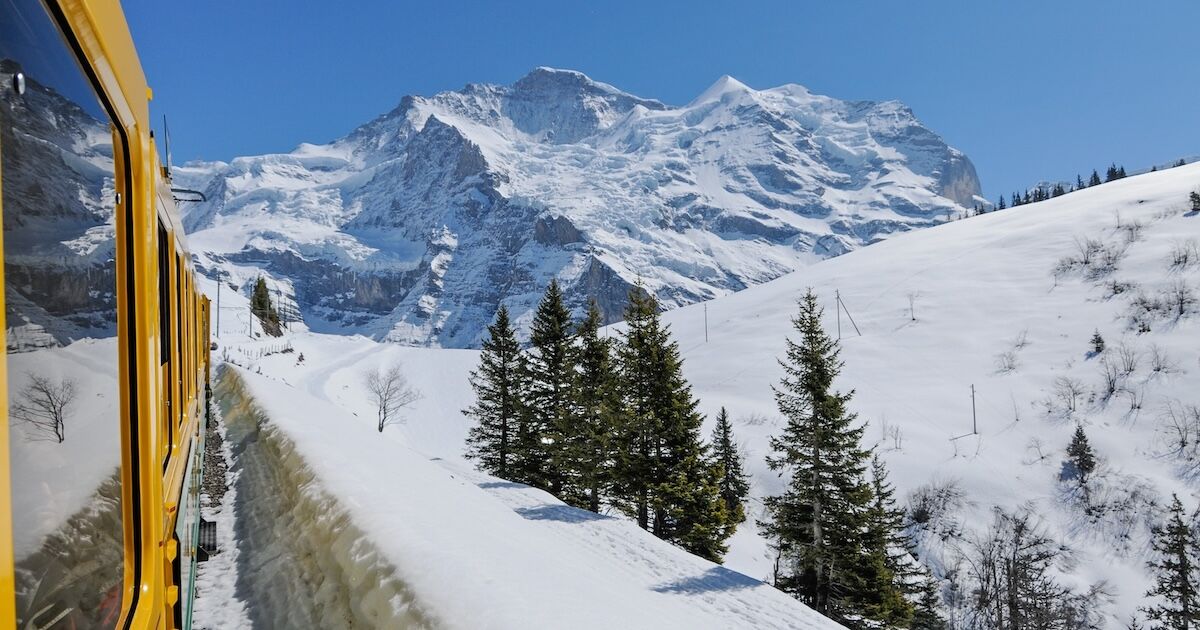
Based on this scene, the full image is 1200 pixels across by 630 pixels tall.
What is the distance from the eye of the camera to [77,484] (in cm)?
169

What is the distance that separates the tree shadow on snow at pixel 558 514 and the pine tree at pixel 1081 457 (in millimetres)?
40190

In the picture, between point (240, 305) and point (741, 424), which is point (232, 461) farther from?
point (240, 305)

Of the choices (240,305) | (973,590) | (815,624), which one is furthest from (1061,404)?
(240,305)

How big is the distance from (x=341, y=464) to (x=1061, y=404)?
197 ft

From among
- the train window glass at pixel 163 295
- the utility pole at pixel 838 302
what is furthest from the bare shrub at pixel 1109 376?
the train window glass at pixel 163 295

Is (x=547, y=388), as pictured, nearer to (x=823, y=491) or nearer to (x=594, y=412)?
(x=594, y=412)

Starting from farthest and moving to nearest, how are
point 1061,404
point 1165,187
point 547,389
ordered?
1. point 1165,187
2. point 1061,404
3. point 547,389

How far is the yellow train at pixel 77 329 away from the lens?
4.42 ft

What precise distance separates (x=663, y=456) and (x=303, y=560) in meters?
17.4

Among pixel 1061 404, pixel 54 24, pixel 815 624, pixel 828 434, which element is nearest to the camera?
pixel 54 24

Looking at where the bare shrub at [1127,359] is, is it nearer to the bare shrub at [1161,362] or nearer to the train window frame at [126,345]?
the bare shrub at [1161,362]

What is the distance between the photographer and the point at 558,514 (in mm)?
18375

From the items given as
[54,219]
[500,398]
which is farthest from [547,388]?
[54,219]

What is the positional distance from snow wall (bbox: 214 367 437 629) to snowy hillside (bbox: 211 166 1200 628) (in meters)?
30.2
